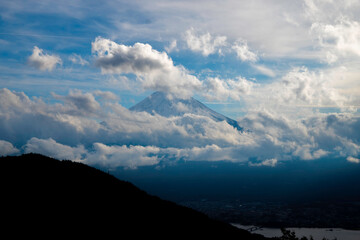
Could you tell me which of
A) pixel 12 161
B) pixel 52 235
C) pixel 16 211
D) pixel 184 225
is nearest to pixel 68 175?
pixel 12 161

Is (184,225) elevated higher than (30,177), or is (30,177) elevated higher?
(30,177)

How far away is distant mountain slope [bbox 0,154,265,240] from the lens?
133ft

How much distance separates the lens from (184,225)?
64875mm

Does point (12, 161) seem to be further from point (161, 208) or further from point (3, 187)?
point (161, 208)

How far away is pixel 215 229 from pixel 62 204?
46129 mm

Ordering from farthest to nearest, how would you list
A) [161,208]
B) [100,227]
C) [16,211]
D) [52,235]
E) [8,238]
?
[161,208] → [100,227] → [16,211] → [52,235] → [8,238]

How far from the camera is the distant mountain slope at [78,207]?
4044cm

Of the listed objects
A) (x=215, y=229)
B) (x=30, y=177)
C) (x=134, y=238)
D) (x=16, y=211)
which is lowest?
(x=215, y=229)

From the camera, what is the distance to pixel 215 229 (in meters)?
73.9

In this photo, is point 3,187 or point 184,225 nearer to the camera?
point 3,187

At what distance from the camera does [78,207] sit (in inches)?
1925

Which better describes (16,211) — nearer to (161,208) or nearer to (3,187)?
(3,187)

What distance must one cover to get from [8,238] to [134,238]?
20066 mm

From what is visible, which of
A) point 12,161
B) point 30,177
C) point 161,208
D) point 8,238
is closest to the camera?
point 8,238
